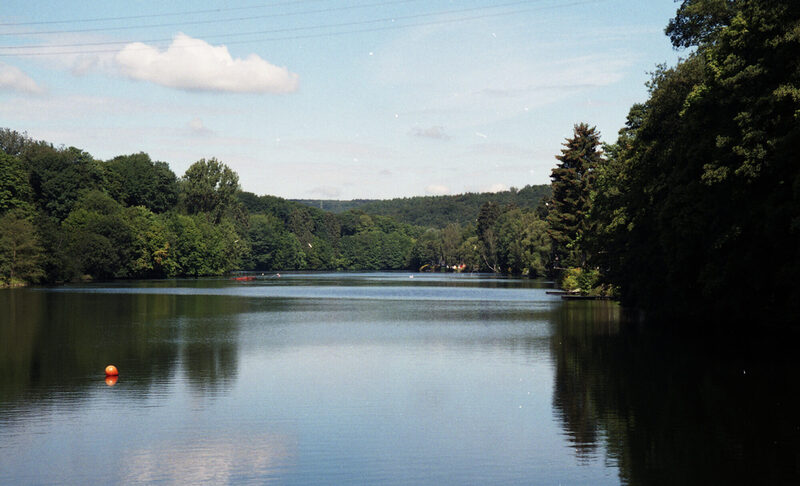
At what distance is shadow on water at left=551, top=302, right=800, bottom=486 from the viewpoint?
46.7 feet

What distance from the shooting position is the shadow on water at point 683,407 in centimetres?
1423

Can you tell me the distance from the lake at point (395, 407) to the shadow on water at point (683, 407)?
69 mm

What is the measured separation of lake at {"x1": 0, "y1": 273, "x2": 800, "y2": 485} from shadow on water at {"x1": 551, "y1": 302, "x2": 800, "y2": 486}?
0.07 m

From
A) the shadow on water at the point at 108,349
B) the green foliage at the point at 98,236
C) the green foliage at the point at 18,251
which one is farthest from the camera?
the green foliage at the point at 98,236

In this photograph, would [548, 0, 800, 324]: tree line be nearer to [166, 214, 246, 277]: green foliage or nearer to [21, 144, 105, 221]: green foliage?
[21, 144, 105, 221]: green foliage

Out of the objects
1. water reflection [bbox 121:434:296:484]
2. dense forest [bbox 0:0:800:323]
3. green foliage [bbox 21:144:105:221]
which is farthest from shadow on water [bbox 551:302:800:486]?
green foliage [bbox 21:144:105:221]

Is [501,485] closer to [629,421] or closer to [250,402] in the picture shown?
[629,421]

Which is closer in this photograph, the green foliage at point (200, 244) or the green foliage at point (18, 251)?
the green foliage at point (18, 251)

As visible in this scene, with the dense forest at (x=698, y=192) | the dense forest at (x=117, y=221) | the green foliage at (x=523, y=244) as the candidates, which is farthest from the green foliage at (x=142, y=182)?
→ the green foliage at (x=523, y=244)

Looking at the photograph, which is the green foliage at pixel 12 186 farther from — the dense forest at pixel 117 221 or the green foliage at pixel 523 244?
the green foliage at pixel 523 244

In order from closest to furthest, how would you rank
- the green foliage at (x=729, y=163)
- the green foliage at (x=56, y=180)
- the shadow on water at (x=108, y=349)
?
the shadow on water at (x=108, y=349) < the green foliage at (x=729, y=163) < the green foliage at (x=56, y=180)

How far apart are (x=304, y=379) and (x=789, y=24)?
21.3 metres

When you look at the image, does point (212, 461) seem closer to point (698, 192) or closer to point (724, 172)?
point (724, 172)

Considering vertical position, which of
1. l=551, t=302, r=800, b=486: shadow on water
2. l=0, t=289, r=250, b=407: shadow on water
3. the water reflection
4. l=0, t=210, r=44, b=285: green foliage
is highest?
l=0, t=210, r=44, b=285: green foliage
